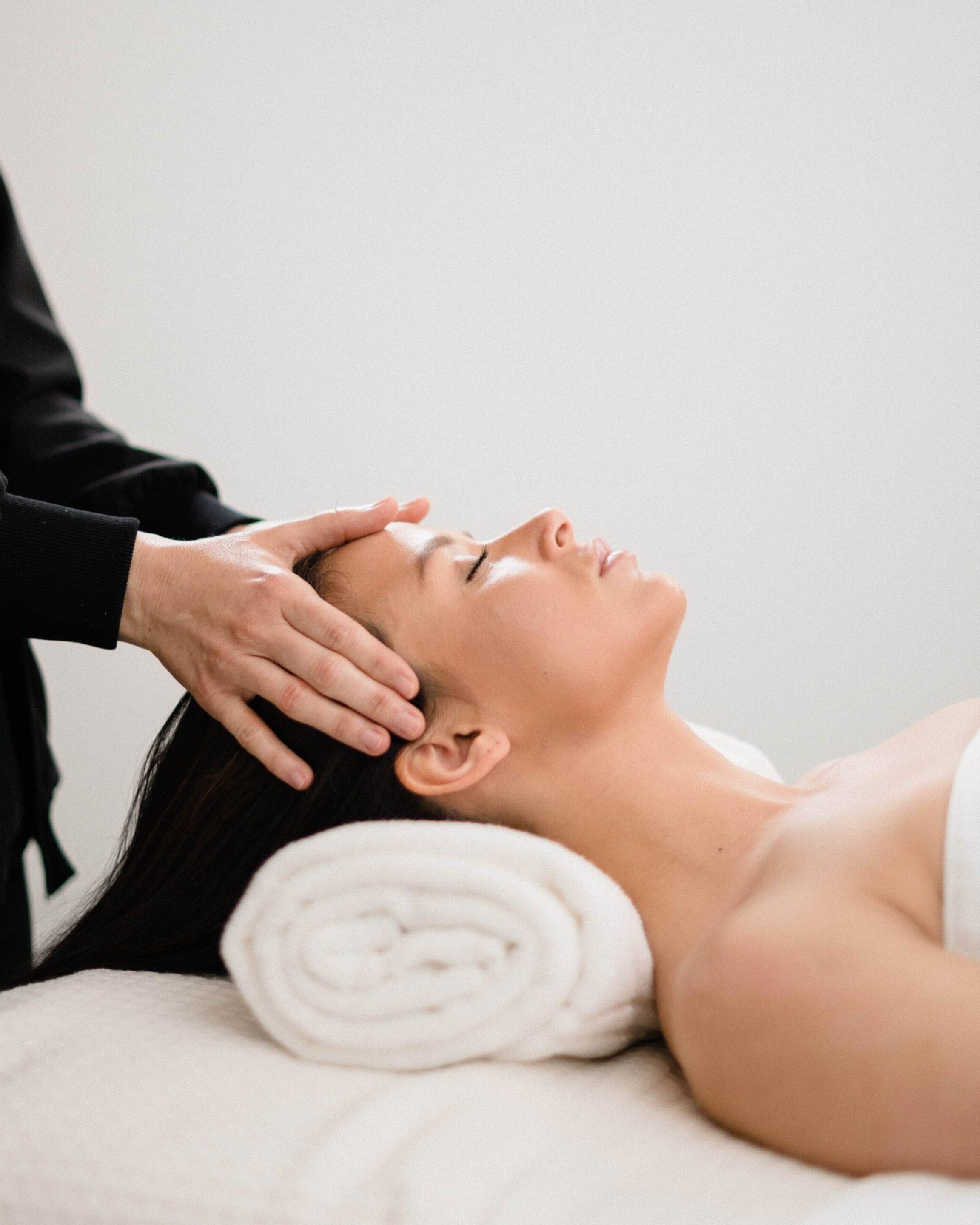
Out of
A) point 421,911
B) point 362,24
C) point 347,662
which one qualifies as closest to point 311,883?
point 421,911

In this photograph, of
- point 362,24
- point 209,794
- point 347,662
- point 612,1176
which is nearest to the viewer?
point 612,1176

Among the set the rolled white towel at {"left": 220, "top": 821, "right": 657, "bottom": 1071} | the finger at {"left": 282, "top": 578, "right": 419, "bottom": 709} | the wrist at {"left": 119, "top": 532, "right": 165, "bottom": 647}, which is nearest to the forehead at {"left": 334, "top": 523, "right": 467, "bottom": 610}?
the finger at {"left": 282, "top": 578, "right": 419, "bottom": 709}

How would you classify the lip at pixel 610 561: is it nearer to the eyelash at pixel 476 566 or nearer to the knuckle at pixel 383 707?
the eyelash at pixel 476 566

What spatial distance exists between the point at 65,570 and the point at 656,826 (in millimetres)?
765

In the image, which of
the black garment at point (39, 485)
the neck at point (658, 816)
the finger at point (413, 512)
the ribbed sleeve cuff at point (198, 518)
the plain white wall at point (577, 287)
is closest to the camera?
the neck at point (658, 816)

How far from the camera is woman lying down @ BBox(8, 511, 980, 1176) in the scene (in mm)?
895

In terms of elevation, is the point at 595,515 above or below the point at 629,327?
below

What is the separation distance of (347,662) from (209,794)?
10.5 inches

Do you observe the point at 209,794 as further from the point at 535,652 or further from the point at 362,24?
the point at 362,24

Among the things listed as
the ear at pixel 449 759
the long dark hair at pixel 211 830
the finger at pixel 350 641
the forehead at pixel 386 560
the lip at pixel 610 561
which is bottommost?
the long dark hair at pixel 211 830

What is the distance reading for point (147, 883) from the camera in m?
1.31

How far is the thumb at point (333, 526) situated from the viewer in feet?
4.41

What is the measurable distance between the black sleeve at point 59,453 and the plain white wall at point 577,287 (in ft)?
2.89

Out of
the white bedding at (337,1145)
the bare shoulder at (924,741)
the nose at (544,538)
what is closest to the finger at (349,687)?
the nose at (544,538)
